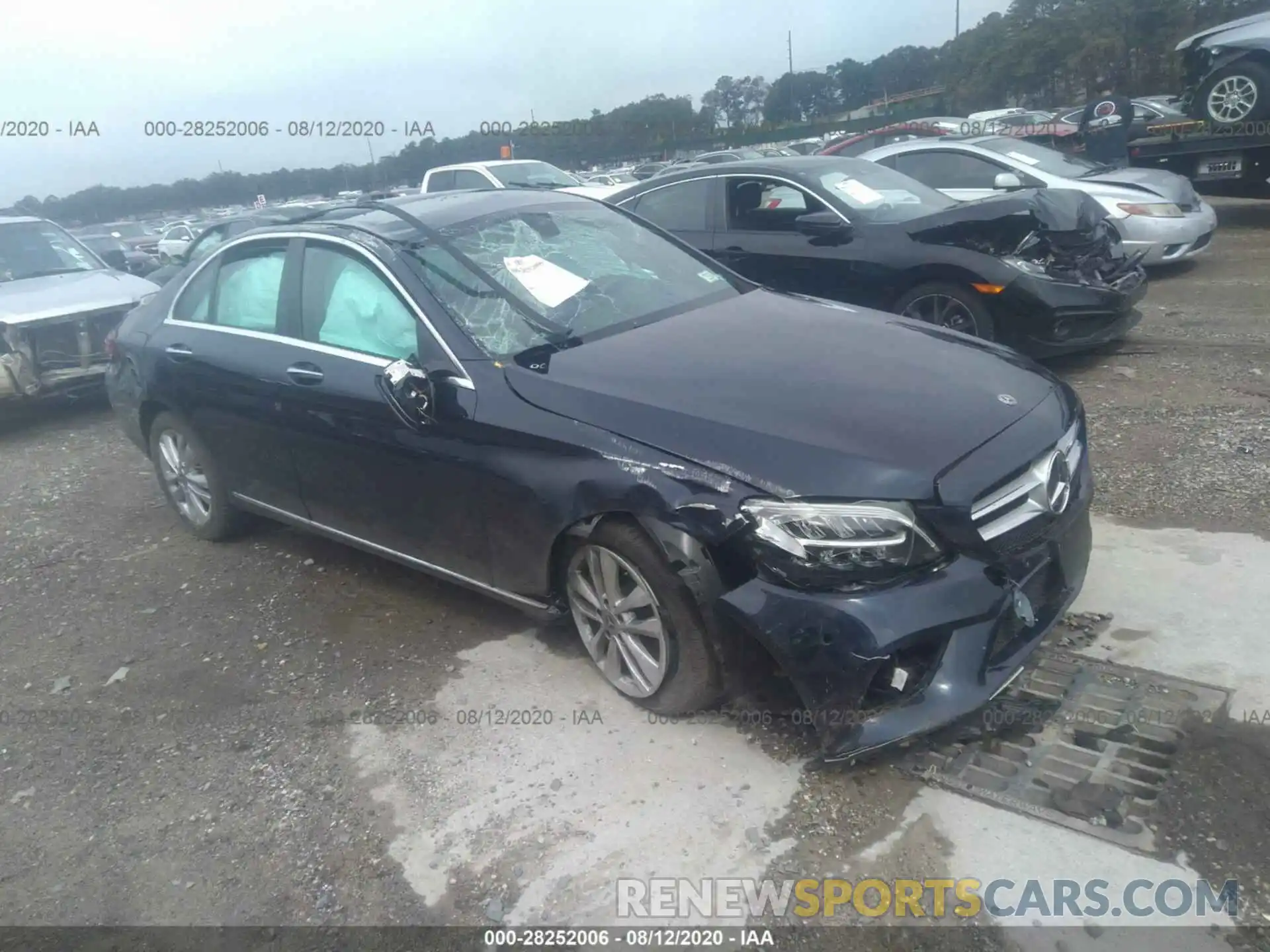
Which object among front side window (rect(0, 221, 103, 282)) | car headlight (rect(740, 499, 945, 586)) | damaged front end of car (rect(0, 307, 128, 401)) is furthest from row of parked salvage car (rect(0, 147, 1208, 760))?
front side window (rect(0, 221, 103, 282))

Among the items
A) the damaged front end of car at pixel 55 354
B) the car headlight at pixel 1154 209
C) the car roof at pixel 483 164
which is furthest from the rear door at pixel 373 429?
the car roof at pixel 483 164

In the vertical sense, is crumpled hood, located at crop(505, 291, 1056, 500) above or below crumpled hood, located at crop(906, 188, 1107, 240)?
below

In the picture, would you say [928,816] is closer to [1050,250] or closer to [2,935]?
[2,935]

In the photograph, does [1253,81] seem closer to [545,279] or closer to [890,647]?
[545,279]

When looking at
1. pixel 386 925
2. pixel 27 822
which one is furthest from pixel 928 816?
pixel 27 822

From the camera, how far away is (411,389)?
362 centimetres

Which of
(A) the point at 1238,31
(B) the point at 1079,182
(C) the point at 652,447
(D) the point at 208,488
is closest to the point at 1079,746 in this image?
(C) the point at 652,447

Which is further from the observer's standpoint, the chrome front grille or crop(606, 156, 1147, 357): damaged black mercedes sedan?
crop(606, 156, 1147, 357): damaged black mercedes sedan

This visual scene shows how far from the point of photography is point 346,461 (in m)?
4.09

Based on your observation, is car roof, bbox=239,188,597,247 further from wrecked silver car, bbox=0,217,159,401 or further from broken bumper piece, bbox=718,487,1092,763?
wrecked silver car, bbox=0,217,159,401

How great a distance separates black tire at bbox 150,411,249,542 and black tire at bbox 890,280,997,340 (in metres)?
4.12

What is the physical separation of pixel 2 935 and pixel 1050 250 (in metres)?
6.43

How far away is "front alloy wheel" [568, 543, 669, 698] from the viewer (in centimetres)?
322

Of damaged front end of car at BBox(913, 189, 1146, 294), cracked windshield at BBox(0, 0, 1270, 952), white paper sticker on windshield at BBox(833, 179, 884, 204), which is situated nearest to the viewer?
cracked windshield at BBox(0, 0, 1270, 952)
